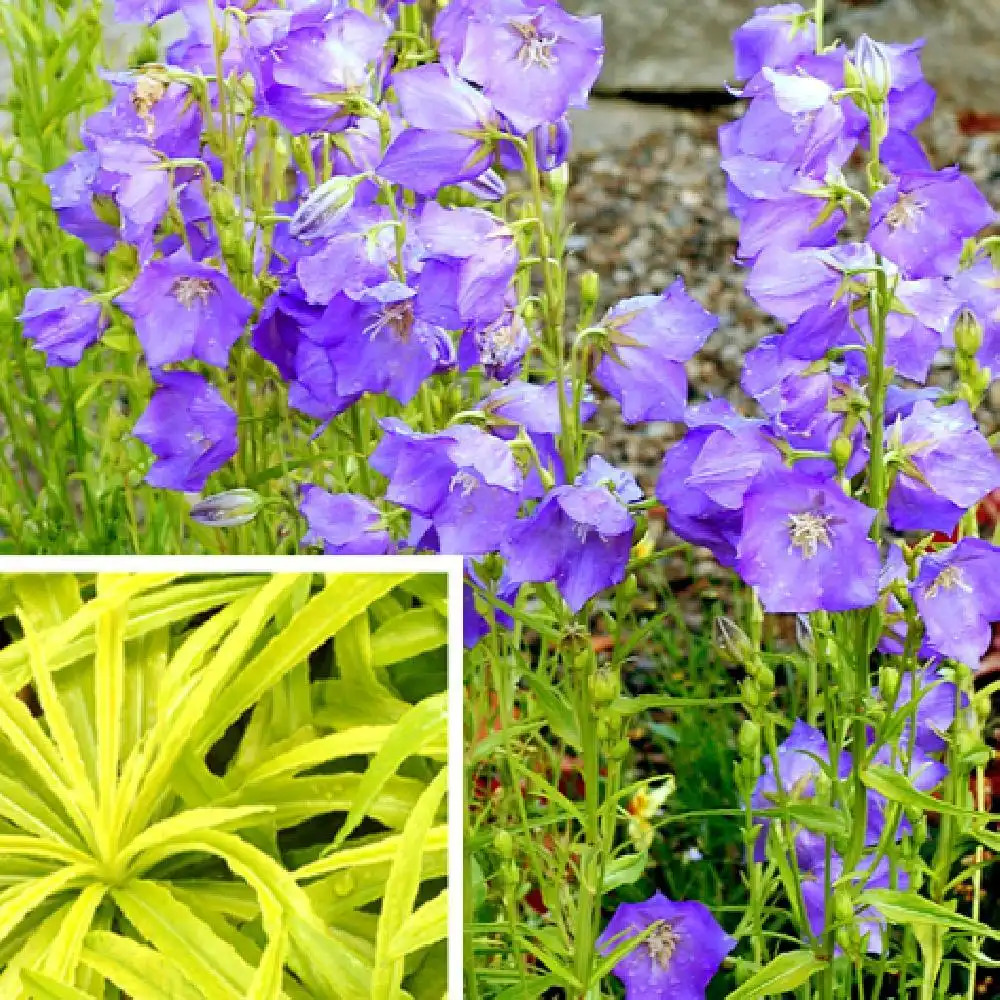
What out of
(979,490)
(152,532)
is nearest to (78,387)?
(152,532)

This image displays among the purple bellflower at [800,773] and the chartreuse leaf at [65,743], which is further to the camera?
the purple bellflower at [800,773]

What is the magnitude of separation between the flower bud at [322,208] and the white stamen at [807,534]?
40cm

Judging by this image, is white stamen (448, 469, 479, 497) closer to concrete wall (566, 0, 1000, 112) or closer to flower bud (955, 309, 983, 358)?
flower bud (955, 309, 983, 358)

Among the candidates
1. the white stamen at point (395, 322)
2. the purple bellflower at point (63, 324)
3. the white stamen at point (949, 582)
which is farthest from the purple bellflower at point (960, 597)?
the purple bellflower at point (63, 324)

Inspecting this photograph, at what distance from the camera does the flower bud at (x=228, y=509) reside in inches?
49.9

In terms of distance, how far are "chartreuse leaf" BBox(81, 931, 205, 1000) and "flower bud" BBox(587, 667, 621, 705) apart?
1.13 ft

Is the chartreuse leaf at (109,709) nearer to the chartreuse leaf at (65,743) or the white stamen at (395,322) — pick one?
the chartreuse leaf at (65,743)

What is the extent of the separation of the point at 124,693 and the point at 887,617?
55 centimetres

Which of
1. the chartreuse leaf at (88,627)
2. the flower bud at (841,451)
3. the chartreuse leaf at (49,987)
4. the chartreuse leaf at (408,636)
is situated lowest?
the chartreuse leaf at (49,987)

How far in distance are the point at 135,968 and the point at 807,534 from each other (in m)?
0.47

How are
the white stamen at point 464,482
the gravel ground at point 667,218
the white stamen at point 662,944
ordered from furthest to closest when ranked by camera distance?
the gravel ground at point 667,218 < the white stamen at point 662,944 < the white stamen at point 464,482

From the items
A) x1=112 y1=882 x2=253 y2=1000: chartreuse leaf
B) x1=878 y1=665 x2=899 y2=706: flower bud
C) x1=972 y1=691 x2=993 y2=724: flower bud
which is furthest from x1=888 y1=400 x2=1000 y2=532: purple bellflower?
x1=112 y1=882 x2=253 y2=1000: chartreuse leaf

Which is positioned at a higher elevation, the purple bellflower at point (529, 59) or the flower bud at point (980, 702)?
the purple bellflower at point (529, 59)

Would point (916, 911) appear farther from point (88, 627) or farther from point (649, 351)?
point (88, 627)
